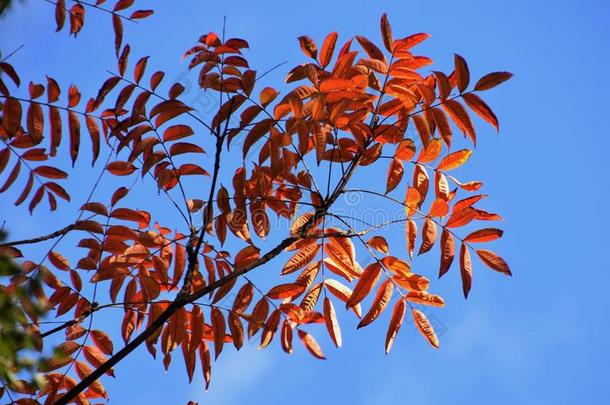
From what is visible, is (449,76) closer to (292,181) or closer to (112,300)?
(292,181)

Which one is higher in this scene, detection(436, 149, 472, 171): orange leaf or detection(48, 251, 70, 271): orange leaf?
detection(436, 149, 472, 171): orange leaf

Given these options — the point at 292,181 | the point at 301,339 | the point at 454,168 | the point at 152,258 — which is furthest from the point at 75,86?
the point at 454,168

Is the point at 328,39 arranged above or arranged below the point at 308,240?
above

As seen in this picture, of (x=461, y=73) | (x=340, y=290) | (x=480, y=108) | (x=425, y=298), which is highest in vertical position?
(x=461, y=73)

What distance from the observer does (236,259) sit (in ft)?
8.45

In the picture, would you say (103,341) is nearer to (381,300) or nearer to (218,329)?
(218,329)

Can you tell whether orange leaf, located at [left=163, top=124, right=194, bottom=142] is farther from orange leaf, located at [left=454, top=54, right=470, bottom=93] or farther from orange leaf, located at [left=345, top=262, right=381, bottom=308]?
orange leaf, located at [left=454, top=54, right=470, bottom=93]

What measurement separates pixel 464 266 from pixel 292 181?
742 millimetres

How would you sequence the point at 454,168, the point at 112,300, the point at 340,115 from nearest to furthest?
1. the point at 340,115
2. the point at 112,300
3. the point at 454,168

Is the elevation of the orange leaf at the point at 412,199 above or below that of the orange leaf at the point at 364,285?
above

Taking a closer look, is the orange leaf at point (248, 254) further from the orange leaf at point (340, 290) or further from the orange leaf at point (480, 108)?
the orange leaf at point (480, 108)

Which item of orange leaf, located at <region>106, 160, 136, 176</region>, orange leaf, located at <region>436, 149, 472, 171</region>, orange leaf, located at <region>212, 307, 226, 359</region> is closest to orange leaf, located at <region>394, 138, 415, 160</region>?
orange leaf, located at <region>436, 149, 472, 171</region>

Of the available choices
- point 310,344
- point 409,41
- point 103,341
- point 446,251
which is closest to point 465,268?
point 446,251

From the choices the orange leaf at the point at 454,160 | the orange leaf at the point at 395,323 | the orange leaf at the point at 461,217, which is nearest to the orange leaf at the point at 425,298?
the orange leaf at the point at 395,323
